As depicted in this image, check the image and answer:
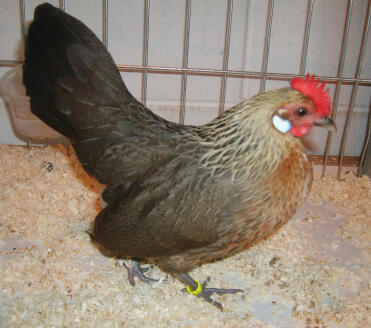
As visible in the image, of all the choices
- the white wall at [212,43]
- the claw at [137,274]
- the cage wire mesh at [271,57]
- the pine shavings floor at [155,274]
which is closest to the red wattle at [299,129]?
the pine shavings floor at [155,274]

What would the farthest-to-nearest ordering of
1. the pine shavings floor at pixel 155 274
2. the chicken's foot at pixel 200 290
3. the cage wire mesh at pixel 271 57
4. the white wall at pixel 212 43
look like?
the white wall at pixel 212 43
the cage wire mesh at pixel 271 57
the chicken's foot at pixel 200 290
the pine shavings floor at pixel 155 274

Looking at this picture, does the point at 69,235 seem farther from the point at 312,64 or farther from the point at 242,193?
the point at 312,64

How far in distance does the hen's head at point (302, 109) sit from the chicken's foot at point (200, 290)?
837 millimetres

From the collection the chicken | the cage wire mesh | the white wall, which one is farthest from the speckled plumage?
the white wall

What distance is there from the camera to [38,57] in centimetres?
167

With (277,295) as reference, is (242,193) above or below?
above

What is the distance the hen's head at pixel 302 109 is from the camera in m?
1.47

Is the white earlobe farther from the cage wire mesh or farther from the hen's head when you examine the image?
the cage wire mesh

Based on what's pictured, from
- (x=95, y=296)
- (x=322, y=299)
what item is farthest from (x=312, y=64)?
(x=95, y=296)

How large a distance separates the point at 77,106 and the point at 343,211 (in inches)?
73.1

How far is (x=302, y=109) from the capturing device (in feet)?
4.85

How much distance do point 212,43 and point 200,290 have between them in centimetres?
195

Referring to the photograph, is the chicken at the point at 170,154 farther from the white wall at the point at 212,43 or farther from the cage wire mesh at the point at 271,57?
the white wall at the point at 212,43

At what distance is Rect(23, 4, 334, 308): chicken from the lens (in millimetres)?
1490
